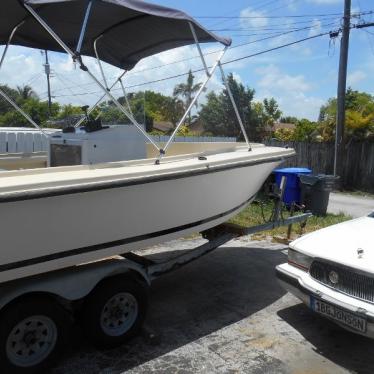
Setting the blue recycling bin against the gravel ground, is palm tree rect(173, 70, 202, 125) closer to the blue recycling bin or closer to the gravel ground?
the gravel ground

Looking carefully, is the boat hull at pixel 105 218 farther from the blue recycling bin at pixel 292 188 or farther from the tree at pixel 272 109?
the tree at pixel 272 109

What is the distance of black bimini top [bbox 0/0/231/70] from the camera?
477 cm

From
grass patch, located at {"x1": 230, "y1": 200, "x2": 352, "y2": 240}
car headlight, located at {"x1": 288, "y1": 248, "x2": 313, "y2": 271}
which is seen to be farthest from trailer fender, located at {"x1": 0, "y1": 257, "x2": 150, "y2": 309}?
grass patch, located at {"x1": 230, "y1": 200, "x2": 352, "y2": 240}

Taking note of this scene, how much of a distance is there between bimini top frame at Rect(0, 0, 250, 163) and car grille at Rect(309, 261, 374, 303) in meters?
1.87

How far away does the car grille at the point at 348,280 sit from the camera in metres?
3.75

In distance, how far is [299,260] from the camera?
446 cm

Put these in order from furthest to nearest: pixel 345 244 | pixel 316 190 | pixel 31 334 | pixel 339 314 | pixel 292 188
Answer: pixel 292 188
pixel 316 190
pixel 345 244
pixel 339 314
pixel 31 334

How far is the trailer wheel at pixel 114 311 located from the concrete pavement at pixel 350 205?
7.77m

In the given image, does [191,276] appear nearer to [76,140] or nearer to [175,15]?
[76,140]

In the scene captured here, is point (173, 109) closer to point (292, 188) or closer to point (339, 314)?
point (339, 314)

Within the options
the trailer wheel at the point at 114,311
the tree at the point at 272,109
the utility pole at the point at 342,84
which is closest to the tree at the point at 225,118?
the tree at the point at 272,109

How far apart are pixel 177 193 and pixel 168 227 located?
1.21 ft

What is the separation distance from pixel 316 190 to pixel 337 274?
20.3ft

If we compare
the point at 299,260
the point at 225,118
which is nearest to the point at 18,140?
the point at 299,260
